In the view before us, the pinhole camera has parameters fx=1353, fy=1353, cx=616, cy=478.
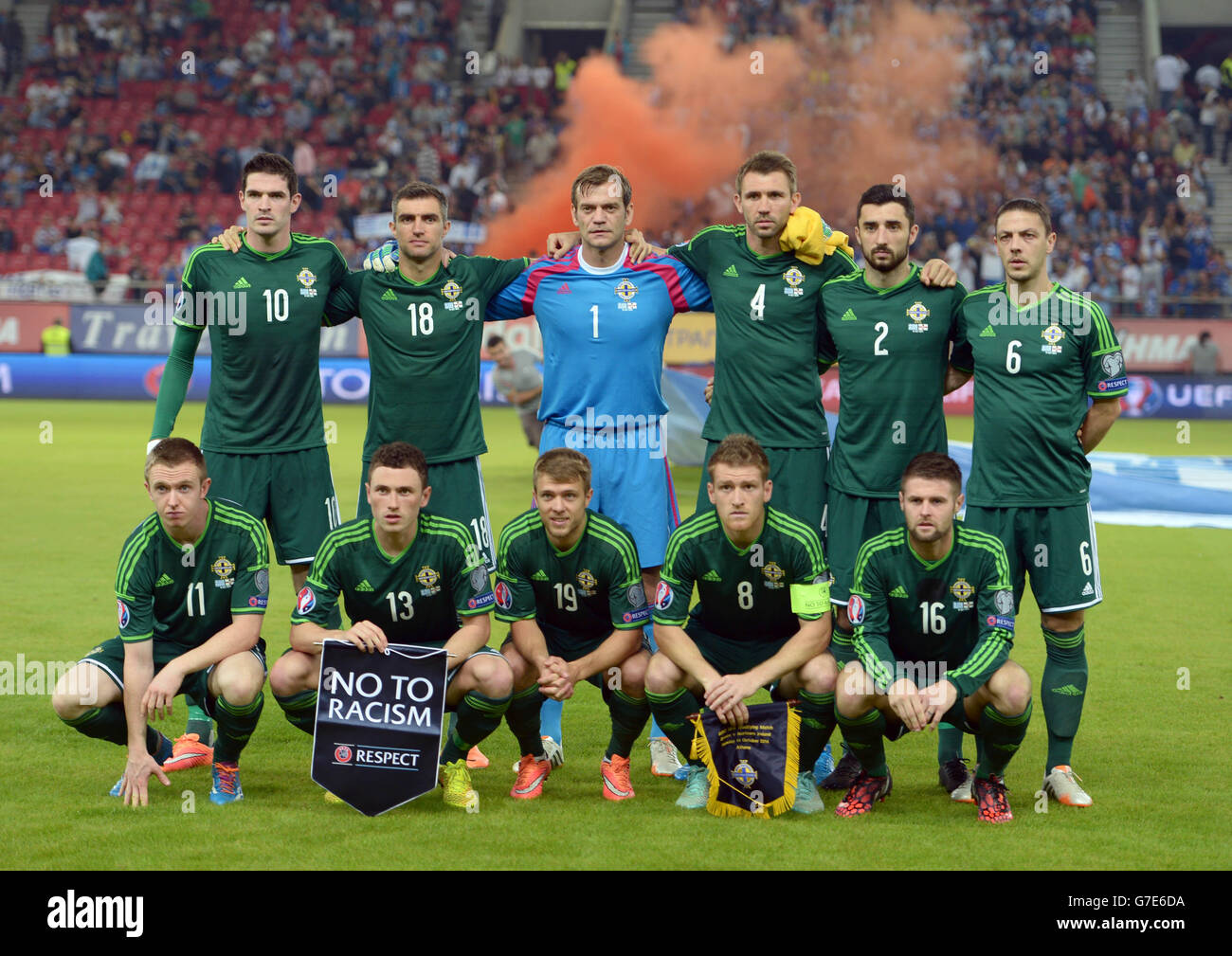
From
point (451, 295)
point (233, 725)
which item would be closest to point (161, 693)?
point (233, 725)

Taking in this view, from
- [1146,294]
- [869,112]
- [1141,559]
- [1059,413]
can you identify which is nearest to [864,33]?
[869,112]

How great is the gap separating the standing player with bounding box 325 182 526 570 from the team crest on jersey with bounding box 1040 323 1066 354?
88.8 inches

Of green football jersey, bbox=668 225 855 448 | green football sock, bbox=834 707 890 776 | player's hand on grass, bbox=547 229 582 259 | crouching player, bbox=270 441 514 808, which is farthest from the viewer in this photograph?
player's hand on grass, bbox=547 229 582 259

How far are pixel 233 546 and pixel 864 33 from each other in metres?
25.5

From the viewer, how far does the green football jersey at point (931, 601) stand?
478 cm

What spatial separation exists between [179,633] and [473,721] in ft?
3.83

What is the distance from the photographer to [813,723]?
4.93m

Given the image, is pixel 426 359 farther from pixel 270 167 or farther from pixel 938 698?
pixel 938 698

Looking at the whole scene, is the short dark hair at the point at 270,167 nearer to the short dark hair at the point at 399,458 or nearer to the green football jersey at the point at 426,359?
the green football jersey at the point at 426,359

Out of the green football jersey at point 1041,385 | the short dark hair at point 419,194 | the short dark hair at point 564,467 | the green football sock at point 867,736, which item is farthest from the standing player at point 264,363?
the green football jersey at point 1041,385

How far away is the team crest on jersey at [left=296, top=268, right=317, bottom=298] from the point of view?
5.71m

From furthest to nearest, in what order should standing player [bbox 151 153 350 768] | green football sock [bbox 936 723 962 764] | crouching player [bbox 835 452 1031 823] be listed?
standing player [bbox 151 153 350 768] → green football sock [bbox 936 723 962 764] → crouching player [bbox 835 452 1031 823]

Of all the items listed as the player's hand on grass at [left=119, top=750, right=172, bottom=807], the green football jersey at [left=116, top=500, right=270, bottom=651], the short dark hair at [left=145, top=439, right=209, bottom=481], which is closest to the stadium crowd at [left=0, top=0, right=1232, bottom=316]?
the green football jersey at [left=116, top=500, right=270, bottom=651]

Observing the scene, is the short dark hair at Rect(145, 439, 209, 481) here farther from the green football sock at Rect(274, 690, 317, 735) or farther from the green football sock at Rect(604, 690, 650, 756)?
the green football sock at Rect(604, 690, 650, 756)
